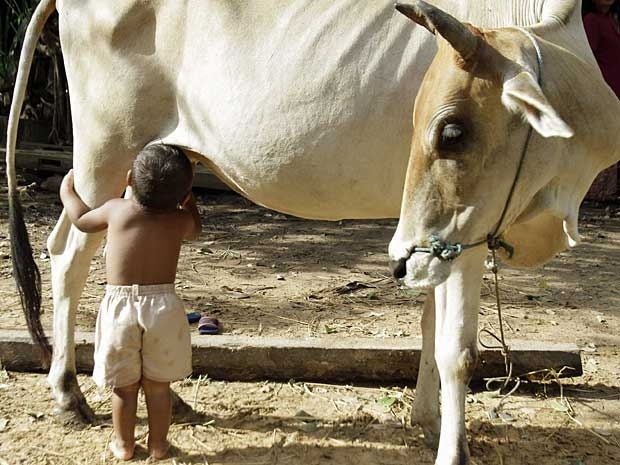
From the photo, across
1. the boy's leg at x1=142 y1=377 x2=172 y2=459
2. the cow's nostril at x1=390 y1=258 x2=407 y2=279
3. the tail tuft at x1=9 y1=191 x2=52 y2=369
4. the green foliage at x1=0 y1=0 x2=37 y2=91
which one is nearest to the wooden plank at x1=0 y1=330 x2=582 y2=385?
the tail tuft at x1=9 y1=191 x2=52 y2=369

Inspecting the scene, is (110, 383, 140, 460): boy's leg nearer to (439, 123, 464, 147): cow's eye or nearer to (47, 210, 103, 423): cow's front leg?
(47, 210, 103, 423): cow's front leg

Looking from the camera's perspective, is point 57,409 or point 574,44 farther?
point 57,409

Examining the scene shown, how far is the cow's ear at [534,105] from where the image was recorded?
1749 mm

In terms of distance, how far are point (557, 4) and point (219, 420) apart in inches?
78.7

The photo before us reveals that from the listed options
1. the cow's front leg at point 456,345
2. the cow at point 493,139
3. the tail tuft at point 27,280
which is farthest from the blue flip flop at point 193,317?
the cow at point 493,139

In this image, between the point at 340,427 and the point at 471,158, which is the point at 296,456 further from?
the point at 471,158

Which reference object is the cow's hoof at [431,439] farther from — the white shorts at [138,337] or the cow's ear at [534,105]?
the cow's ear at [534,105]

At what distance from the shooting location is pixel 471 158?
78.4 inches

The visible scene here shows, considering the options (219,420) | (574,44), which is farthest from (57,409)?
(574,44)

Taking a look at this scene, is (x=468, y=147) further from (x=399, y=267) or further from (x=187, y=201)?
(x=187, y=201)

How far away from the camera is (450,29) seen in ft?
6.16

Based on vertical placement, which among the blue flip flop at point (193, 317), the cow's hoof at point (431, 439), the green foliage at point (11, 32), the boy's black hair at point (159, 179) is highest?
the green foliage at point (11, 32)

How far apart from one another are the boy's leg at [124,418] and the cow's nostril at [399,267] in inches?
42.8

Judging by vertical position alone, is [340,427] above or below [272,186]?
below
